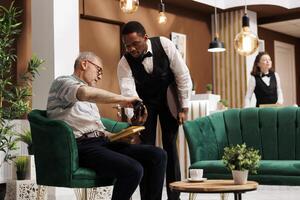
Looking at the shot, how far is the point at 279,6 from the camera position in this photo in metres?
9.88

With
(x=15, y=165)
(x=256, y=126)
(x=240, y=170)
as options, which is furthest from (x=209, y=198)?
(x=240, y=170)

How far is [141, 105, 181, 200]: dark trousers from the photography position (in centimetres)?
403

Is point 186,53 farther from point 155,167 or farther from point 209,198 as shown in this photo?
point 155,167

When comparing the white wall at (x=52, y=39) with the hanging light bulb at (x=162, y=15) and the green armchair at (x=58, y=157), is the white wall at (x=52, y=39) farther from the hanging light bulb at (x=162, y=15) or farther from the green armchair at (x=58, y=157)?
the green armchair at (x=58, y=157)

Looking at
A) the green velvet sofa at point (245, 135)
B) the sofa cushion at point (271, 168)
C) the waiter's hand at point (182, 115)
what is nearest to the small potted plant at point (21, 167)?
the green velvet sofa at point (245, 135)

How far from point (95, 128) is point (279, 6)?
281 inches

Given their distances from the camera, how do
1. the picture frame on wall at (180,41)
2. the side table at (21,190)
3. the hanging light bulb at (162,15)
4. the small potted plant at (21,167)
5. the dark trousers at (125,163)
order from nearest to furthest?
1. the dark trousers at (125,163)
2. the side table at (21,190)
3. the small potted plant at (21,167)
4. the hanging light bulb at (162,15)
5. the picture frame on wall at (180,41)

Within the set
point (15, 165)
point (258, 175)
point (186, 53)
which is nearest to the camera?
point (258, 175)

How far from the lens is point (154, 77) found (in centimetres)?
404

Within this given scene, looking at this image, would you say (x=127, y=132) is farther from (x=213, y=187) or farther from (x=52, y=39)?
(x=52, y=39)

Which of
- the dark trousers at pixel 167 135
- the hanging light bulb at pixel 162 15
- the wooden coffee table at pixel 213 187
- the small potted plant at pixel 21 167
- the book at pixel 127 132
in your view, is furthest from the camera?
the hanging light bulb at pixel 162 15

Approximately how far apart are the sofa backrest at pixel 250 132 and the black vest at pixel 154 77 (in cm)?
78

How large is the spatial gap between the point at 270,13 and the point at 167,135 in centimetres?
712

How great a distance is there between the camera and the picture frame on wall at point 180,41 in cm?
940
